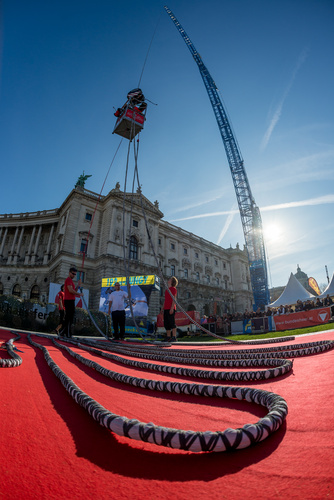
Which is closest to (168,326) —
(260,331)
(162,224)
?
(260,331)

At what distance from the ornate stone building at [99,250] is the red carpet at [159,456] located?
23709 millimetres

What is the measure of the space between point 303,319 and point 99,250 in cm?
2334

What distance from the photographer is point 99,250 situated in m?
31.5

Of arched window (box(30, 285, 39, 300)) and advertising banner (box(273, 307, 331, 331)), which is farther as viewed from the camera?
arched window (box(30, 285, 39, 300))

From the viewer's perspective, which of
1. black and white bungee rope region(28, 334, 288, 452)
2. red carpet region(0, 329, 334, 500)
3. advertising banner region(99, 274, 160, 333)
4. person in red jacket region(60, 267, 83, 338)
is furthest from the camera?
advertising banner region(99, 274, 160, 333)

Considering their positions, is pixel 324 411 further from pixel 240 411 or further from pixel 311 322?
pixel 311 322

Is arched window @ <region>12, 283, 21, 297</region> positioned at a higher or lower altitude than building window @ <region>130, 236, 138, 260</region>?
lower

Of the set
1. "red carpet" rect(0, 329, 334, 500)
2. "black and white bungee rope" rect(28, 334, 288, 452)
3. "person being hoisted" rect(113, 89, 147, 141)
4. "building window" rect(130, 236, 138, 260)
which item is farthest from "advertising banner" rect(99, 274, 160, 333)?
"black and white bungee rope" rect(28, 334, 288, 452)

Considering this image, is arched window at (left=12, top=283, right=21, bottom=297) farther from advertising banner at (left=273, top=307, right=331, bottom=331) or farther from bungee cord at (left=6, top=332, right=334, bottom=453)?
bungee cord at (left=6, top=332, right=334, bottom=453)

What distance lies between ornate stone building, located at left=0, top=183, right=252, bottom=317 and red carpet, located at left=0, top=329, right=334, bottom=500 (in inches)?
933

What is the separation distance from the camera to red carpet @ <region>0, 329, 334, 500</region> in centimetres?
73

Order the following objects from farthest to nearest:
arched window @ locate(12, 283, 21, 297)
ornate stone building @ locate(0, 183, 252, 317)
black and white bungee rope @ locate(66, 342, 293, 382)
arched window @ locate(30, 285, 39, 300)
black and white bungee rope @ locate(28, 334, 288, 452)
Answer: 1. arched window @ locate(12, 283, 21, 297)
2. arched window @ locate(30, 285, 39, 300)
3. ornate stone building @ locate(0, 183, 252, 317)
4. black and white bungee rope @ locate(66, 342, 293, 382)
5. black and white bungee rope @ locate(28, 334, 288, 452)

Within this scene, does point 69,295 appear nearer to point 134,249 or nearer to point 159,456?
point 159,456

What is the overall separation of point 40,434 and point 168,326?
20.4ft
